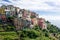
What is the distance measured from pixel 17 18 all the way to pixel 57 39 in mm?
4218

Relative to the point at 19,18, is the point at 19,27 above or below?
below

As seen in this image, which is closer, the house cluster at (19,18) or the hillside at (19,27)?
the hillside at (19,27)

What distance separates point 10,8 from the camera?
23.6 metres

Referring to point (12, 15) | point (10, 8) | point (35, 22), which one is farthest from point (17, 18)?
point (10, 8)

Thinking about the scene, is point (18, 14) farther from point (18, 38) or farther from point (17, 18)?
point (18, 38)

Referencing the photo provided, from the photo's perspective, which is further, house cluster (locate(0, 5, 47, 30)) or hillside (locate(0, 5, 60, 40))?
house cluster (locate(0, 5, 47, 30))

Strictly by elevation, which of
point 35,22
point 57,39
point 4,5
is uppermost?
point 4,5

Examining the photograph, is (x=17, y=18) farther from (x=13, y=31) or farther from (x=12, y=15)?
(x=13, y=31)

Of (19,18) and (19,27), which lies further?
(19,18)

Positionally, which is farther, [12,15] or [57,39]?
[12,15]

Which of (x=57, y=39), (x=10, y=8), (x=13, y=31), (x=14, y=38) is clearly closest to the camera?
(x=14, y=38)

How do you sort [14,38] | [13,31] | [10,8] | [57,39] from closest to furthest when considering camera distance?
1. [14,38]
2. [13,31]
3. [57,39]
4. [10,8]

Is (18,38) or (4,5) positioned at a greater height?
(4,5)

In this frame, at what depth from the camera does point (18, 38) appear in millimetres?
16375
